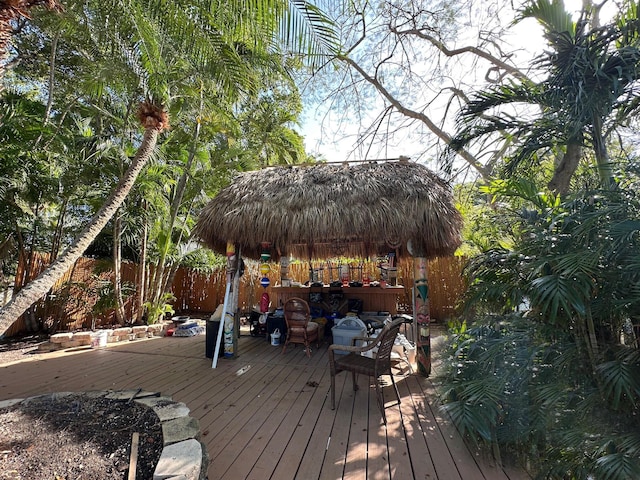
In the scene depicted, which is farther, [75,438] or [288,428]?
[288,428]

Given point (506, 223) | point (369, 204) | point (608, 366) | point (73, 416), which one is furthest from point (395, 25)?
point (73, 416)

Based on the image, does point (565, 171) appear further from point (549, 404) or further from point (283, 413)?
point (283, 413)

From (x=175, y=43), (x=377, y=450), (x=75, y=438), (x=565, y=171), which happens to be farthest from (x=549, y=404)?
(x=175, y=43)

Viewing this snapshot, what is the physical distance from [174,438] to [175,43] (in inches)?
185

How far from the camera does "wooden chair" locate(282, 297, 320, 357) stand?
5.37 metres

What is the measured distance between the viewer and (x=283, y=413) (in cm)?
309

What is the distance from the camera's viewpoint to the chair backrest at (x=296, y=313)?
17.6ft

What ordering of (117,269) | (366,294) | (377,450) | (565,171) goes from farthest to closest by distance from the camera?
(366,294) → (117,269) → (565,171) → (377,450)

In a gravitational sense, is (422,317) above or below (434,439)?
above

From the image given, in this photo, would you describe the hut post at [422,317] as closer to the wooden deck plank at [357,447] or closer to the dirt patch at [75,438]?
the wooden deck plank at [357,447]

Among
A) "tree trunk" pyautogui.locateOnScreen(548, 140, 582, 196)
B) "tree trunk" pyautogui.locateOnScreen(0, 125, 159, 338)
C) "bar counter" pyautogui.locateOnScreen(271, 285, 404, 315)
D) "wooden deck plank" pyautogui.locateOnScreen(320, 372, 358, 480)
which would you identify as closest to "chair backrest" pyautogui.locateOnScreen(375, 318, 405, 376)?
"wooden deck plank" pyautogui.locateOnScreen(320, 372, 358, 480)

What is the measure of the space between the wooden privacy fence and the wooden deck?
1963 mm

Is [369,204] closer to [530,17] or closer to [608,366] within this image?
[530,17]

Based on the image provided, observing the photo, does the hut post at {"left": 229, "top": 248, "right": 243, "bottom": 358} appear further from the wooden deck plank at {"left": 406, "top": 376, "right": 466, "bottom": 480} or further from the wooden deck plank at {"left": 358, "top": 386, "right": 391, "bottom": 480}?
the wooden deck plank at {"left": 406, "top": 376, "right": 466, "bottom": 480}
